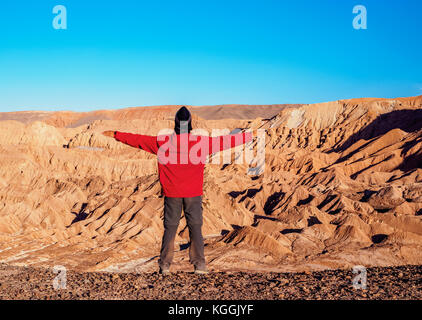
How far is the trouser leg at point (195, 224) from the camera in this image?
6.59m

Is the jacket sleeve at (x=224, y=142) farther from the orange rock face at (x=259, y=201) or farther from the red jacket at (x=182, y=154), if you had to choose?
the orange rock face at (x=259, y=201)

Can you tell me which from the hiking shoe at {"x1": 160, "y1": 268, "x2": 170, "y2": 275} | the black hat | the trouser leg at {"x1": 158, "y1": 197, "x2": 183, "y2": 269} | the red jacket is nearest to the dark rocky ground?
the hiking shoe at {"x1": 160, "y1": 268, "x2": 170, "y2": 275}

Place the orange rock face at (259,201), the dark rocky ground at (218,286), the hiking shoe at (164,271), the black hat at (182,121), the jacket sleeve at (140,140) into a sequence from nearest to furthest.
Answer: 1. the dark rocky ground at (218,286)
2. the black hat at (182,121)
3. the jacket sleeve at (140,140)
4. the hiking shoe at (164,271)
5. the orange rock face at (259,201)

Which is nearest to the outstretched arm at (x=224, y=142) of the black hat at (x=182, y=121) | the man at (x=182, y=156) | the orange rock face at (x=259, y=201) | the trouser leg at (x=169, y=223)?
the man at (x=182, y=156)

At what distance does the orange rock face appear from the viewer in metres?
19.9

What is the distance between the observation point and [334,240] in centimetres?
2389

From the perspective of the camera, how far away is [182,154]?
21.2 ft

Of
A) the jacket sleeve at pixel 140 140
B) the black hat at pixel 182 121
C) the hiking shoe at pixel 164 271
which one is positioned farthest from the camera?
the hiking shoe at pixel 164 271

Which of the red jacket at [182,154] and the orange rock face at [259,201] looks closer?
the red jacket at [182,154]

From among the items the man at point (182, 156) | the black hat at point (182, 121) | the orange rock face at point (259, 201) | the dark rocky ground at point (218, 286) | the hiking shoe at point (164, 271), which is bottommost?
the orange rock face at point (259, 201)

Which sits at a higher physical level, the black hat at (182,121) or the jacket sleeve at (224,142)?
the black hat at (182,121)

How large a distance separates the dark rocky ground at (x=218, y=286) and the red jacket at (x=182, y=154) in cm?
112
